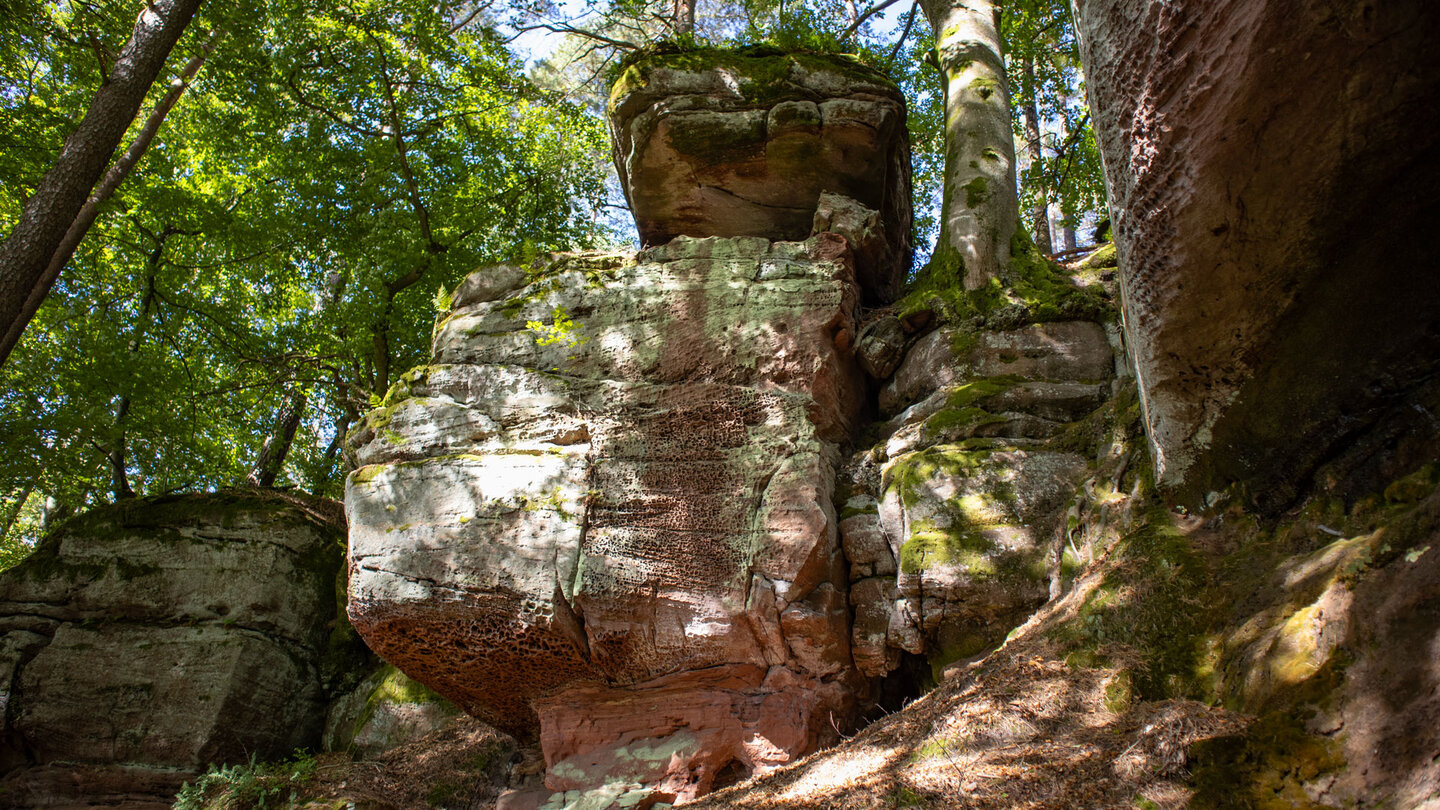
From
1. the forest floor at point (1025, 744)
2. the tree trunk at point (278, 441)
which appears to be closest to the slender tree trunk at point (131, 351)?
the tree trunk at point (278, 441)

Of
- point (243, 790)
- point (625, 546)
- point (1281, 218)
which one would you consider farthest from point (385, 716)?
point (1281, 218)

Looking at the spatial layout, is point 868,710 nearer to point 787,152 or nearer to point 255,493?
point 787,152

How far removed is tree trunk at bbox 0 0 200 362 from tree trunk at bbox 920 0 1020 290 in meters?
8.47

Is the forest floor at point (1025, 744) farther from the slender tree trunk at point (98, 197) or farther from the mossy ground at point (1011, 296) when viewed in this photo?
the slender tree trunk at point (98, 197)

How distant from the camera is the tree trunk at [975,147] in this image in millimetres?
8930

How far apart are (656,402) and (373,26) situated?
29.6 feet

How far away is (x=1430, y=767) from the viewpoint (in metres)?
2.44

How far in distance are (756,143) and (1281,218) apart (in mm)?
6551

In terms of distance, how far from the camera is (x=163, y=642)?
29.1 feet

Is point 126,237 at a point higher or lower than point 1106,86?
higher

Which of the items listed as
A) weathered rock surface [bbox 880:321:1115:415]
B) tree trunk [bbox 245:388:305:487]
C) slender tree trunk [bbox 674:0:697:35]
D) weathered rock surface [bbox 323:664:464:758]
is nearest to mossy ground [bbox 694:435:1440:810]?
weathered rock surface [bbox 880:321:1115:415]

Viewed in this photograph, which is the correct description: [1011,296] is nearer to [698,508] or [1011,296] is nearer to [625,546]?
[698,508]

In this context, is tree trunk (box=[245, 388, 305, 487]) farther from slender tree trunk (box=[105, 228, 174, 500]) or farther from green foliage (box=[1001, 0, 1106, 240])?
green foliage (box=[1001, 0, 1106, 240])

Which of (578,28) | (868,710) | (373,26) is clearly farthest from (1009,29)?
(868,710)
